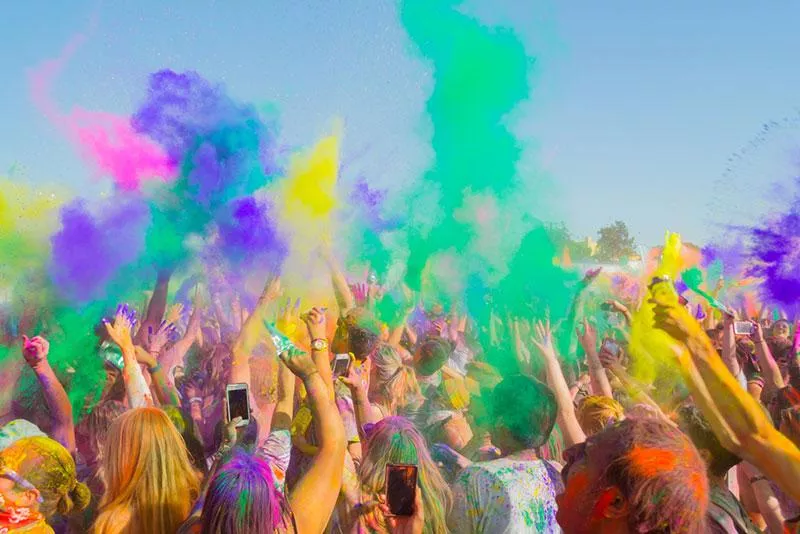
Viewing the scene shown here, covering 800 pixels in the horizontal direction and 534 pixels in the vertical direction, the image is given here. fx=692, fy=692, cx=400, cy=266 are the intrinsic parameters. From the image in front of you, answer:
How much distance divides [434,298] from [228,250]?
3.57m

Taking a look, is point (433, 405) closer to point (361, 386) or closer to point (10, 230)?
point (361, 386)

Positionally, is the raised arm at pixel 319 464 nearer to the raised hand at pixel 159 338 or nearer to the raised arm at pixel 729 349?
the raised hand at pixel 159 338

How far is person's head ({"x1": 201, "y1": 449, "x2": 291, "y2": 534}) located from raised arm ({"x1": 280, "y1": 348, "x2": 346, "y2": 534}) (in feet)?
0.66

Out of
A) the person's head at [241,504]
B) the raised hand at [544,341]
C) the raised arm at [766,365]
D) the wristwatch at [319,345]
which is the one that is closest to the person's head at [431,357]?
the raised hand at [544,341]

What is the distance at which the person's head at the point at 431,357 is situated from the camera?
581cm

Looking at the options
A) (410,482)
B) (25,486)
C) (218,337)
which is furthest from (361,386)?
(218,337)

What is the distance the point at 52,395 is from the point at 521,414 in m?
2.86

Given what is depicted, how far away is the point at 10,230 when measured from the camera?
25.4ft

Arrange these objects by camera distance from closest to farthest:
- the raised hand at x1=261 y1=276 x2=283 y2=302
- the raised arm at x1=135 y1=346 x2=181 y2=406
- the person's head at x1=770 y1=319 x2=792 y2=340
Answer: the raised arm at x1=135 y1=346 x2=181 y2=406, the raised hand at x1=261 y1=276 x2=283 y2=302, the person's head at x1=770 y1=319 x2=792 y2=340

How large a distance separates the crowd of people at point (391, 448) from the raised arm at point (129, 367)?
1 centimetres

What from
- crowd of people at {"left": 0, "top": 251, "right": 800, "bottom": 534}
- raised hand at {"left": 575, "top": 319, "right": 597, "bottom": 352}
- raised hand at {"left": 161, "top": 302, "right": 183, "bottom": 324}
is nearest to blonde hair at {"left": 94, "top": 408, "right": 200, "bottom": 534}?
crowd of people at {"left": 0, "top": 251, "right": 800, "bottom": 534}

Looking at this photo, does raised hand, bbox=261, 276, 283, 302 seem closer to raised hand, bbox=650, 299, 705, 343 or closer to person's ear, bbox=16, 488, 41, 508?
person's ear, bbox=16, 488, 41, 508

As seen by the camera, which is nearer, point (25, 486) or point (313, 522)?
point (313, 522)

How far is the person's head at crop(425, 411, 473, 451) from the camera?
473 cm
